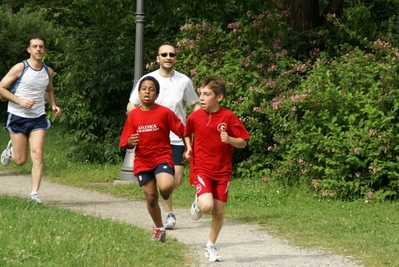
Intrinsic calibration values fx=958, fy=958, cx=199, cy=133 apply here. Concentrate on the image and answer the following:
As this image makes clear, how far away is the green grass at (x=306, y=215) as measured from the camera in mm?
8883

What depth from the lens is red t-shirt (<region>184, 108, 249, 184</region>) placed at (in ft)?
26.7

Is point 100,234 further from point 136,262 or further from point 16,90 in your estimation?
point 16,90

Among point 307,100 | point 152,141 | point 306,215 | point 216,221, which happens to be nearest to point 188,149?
point 152,141

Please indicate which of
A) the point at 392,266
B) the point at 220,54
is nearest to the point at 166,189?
the point at 392,266

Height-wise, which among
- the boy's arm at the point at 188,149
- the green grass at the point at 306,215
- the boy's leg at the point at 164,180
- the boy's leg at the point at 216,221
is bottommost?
the green grass at the point at 306,215

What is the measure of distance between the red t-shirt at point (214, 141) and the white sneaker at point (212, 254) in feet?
2.02

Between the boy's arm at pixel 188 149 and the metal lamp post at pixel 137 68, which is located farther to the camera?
the metal lamp post at pixel 137 68

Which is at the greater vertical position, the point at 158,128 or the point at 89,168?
the point at 158,128

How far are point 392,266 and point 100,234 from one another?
2.45 metres

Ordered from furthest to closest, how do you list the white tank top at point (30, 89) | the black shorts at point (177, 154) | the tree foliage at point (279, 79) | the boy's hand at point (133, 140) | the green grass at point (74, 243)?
the tree foliage at point (279, 79) < the white tank top at point (30, 89) < the black shorts at point (177, 154) < the boy's hand at point (133, 140) < the green grass at point (74, 243)

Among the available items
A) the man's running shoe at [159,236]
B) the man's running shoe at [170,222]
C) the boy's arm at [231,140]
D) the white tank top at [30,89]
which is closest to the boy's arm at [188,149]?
the boy's arm at [231,140]

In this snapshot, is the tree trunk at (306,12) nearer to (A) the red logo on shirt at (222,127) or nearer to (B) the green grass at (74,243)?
(B) the green grass at (74,243)

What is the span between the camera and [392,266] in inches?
312

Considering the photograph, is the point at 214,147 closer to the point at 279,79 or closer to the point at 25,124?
the point at 25,124
